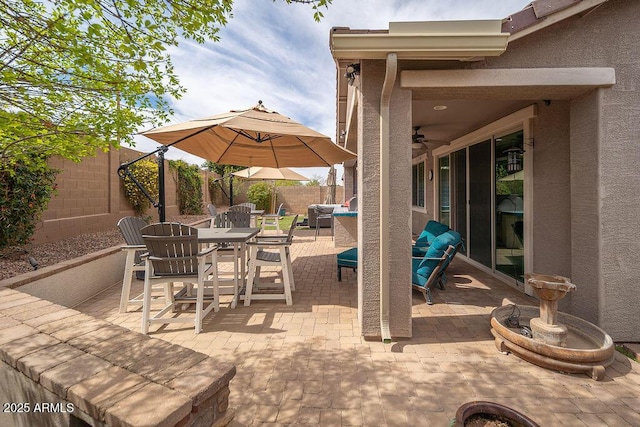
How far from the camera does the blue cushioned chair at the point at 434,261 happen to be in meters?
3.78

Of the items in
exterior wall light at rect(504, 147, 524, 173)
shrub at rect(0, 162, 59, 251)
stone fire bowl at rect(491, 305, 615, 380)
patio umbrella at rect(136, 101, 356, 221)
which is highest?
patio umbrella at rect(136, 101, 356, 221)

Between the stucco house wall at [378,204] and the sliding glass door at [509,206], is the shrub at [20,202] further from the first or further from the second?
the sliding glass door at [509,206]

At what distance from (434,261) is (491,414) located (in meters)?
2.22

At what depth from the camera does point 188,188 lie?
1232 cm

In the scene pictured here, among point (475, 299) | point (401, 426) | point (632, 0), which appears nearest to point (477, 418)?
point (401, 426)

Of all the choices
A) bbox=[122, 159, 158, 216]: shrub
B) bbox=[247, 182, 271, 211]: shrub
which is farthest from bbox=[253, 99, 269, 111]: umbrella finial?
bbox=[247, 182, 271, 211]: shrub

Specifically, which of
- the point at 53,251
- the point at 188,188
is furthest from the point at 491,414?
the point at 188,188

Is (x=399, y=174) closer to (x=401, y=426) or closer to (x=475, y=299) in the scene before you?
(x=401, y=426)

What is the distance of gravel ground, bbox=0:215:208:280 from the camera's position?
4.08 m

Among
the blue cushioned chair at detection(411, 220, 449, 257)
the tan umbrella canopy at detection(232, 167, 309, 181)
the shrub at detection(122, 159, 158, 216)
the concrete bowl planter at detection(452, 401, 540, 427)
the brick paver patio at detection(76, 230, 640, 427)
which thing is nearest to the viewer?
the concrete bowl planter at detection(452, 401, 540, 427)

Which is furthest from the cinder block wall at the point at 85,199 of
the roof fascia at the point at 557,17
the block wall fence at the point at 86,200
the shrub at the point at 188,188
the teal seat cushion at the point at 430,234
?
the roof fascia at the point at 557,17

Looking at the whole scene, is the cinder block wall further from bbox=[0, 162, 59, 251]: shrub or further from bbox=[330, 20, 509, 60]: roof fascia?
bbox=[330, 20, 509, 60]: roof fascia

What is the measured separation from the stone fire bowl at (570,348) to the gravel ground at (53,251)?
5521mm

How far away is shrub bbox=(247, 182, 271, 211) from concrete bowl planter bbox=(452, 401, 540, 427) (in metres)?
15.2
